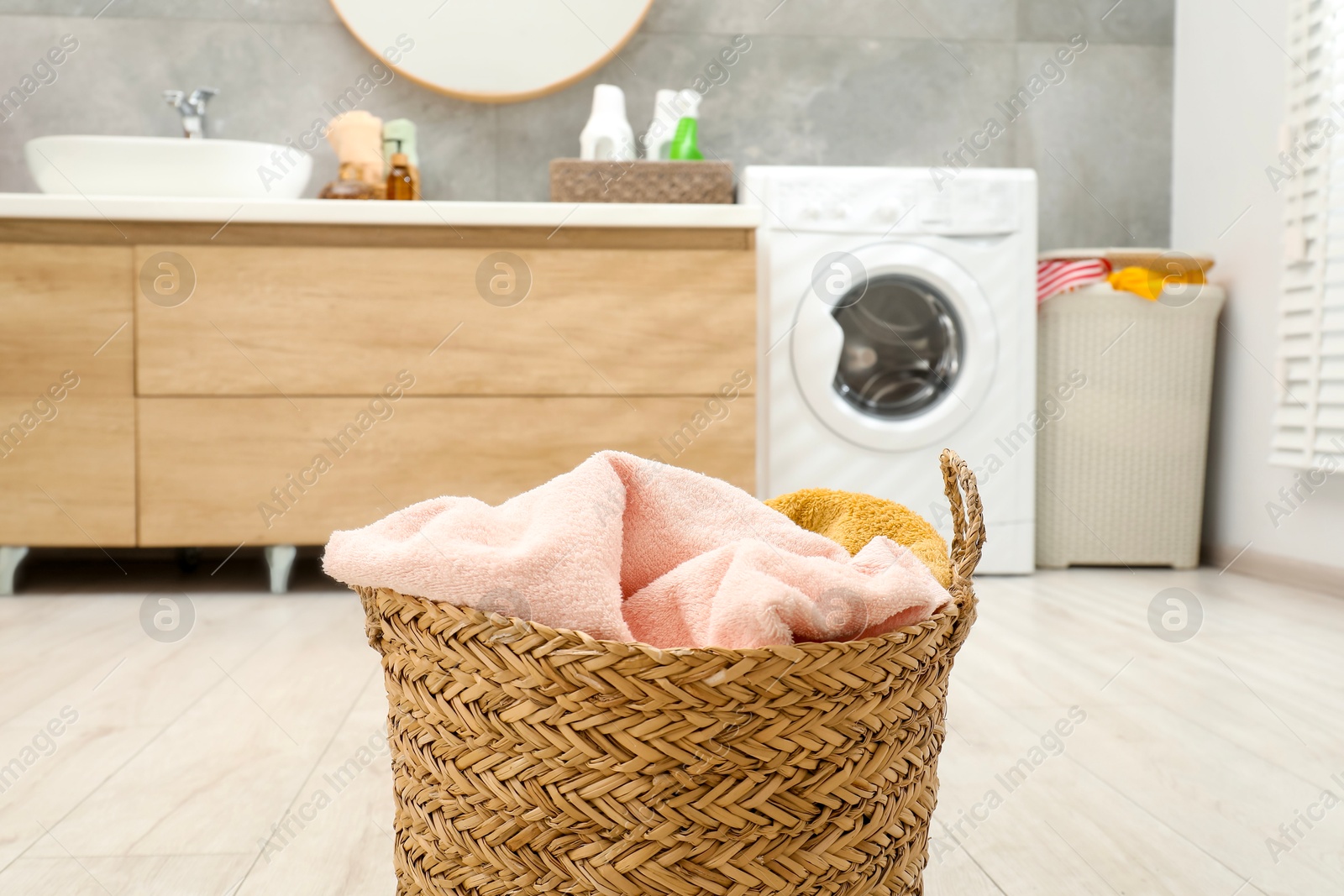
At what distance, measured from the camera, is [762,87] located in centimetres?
246

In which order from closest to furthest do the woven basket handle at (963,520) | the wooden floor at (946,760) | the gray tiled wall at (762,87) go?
the woven basket handle at (963,520) → the wooden floor at (946,760) → the gray tiled wall at (762,87)

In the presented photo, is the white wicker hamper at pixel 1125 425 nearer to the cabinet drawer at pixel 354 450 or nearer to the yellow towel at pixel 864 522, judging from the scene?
the cabinet drawer at pixel 354 450

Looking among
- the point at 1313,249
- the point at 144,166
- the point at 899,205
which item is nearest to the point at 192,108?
the point at 144,166

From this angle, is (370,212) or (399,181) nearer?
(370,212)

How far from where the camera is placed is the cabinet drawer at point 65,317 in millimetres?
1804

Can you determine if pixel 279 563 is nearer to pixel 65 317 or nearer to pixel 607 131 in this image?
pixel 65 317

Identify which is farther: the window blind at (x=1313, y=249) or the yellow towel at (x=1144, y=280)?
the yellow towel at (x=1144, y=280)

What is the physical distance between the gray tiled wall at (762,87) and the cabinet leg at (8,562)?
0.99 metres

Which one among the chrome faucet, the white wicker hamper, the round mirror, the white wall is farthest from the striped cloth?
the chrome faucet

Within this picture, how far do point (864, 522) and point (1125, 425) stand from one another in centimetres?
176

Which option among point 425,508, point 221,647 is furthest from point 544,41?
point 425,508

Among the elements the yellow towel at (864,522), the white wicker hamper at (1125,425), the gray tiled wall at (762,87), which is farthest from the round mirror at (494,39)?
the yellow towel at (864,522)

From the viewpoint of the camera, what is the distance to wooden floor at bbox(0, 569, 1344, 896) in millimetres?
745

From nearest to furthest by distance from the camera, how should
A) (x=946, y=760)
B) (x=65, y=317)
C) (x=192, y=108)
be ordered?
1. (x=946, y=760)
2. (x=65, y=317)
3. (x=192, y=108)
